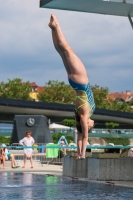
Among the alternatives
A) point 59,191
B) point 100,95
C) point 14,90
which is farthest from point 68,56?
point 100,95

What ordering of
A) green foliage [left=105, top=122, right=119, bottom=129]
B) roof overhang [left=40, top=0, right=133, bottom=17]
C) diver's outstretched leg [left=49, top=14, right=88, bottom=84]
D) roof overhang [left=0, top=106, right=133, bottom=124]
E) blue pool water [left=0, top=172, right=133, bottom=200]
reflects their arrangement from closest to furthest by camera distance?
diver's outstretched leg [left=49, top=14, right=88, bottom=84] < blue pool water [left=0, top=172, right=133, bottom=200] < roof overhang [left=40, top=0, right=133, bottom=17] < roof overhang [left=0, top=106, right=133, bottom=124] < green foliage [left=105, top=122, right=119, bottom=129]

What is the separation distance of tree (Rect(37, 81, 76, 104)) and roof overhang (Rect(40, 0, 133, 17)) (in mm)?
103784

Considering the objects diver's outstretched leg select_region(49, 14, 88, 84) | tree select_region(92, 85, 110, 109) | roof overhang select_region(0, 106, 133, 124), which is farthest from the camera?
tree select_region(92, 85, 110, 109)

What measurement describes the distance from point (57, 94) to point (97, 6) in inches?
4156

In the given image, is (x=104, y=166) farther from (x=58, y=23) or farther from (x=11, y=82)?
(x=11, y=82)

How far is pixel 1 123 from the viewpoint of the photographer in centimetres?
8288

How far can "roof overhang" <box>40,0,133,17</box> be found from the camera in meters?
13.1

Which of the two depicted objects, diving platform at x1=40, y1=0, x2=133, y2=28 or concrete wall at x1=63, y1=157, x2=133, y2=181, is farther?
concrete wall at x1=63, y1=157, x2=133, y2=181

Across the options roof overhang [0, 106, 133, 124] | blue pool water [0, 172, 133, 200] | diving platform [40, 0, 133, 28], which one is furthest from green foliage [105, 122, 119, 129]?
diving platform [40, 0, 133, 28]

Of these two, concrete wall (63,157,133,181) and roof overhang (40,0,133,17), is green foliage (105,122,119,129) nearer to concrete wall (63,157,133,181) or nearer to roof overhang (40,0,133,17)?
concrete wall (63,157,133,181)

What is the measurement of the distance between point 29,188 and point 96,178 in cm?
424

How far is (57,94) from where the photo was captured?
4688 inches

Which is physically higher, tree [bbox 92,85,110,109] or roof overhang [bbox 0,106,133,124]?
tree [bbox 92,85,110,109]

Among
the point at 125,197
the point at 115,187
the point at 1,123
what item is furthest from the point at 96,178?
the point at 1,123
